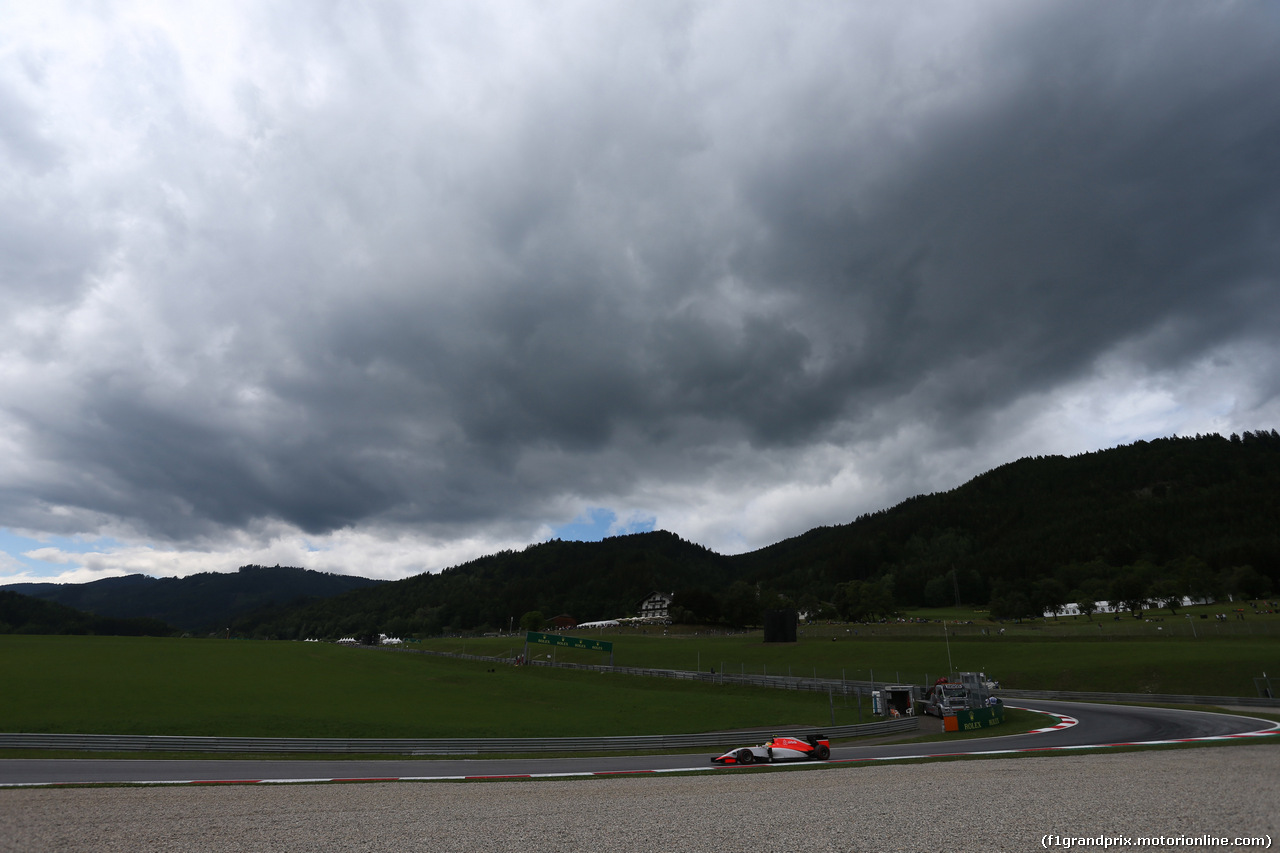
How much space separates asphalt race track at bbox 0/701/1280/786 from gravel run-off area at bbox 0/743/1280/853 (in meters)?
3.75

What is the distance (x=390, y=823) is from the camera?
44.0ft

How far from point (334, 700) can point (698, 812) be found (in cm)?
4262

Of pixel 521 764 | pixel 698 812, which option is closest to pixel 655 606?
pixel 521 764

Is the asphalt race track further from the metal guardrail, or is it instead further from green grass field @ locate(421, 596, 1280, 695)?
green grass field @ locate(421, 596, 1280, 695)

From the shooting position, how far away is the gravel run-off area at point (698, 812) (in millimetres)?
11539

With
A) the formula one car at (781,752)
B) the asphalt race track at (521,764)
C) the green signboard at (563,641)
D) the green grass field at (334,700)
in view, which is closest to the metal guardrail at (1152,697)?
the asphalt race track at (521,764)

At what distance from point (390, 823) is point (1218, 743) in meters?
27.3

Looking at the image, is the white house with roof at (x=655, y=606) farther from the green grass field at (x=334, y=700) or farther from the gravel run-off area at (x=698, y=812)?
the gravel run-off area at (x=698, y=812)

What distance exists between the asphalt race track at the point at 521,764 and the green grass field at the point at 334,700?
7.40m

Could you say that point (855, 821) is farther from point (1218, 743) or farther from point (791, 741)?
point (1218, 743)

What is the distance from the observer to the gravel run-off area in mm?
11539

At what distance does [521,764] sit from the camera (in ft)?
84.5

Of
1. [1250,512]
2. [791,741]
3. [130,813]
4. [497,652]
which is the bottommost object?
[497,652]

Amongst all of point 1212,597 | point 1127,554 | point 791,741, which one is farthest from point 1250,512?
point 791,741
